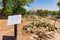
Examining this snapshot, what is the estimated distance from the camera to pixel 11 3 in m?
28.0

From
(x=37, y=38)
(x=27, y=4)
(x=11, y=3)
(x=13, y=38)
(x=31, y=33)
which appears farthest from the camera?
(x=27, y=4)

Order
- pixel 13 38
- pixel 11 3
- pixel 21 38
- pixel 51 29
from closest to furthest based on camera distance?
1. pixel 13 38
2. pixel 21 38
3. pixel 51 29
4. pixel 11 3

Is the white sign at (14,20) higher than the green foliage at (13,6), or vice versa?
the white sign at (14,20)

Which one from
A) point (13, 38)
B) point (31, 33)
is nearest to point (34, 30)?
point (31, 33)

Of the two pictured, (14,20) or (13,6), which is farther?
(13,6)

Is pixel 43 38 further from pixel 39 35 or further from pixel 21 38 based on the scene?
Result: pixel 21 38

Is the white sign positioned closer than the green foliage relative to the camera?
Yes

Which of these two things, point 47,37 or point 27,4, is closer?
point 47,37

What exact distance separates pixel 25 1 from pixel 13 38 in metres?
23.9

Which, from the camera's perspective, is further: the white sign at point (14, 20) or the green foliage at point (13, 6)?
the green foliage at point (13, 6)

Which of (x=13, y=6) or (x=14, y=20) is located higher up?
(x=14, y=20)

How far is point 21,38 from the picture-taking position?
864 cm

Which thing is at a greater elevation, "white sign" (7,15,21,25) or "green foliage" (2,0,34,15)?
"white sign" (7,15,21,25)

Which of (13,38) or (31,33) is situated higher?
(13,38)
